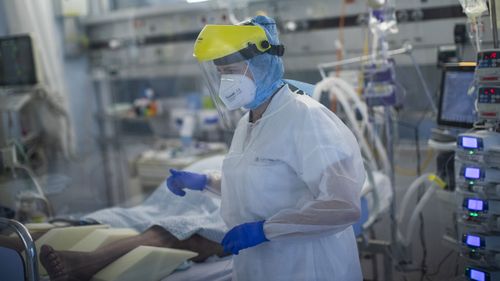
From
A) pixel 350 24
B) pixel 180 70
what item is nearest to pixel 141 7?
pixel 180 70

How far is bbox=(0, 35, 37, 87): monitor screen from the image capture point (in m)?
3.88

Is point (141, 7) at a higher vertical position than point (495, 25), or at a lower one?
higher

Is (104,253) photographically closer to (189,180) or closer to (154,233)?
(154,233)

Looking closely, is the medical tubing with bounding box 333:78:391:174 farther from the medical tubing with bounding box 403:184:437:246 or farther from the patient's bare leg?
the patient's bare leg

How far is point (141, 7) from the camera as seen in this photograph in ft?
16.2

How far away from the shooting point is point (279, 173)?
5.32ft

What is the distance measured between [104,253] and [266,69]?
3.25ft

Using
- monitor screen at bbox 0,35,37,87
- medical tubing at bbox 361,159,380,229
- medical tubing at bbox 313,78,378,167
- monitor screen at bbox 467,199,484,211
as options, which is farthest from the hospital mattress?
monitor screen at bbox 0,35,37,87

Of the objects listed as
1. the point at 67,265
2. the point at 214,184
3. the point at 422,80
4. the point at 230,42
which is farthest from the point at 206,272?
the point at 422,80

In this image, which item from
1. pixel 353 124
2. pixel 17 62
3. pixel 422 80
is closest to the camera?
pixel 353 124

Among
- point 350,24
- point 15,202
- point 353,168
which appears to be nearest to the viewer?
point 353,168

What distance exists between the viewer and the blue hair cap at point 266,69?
5.43 ft

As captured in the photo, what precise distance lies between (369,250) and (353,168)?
1472 mm

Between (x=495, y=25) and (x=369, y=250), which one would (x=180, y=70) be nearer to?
(x=369, y=250)
